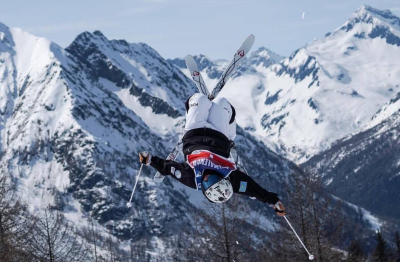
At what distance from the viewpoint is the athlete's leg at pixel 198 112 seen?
11.4 m

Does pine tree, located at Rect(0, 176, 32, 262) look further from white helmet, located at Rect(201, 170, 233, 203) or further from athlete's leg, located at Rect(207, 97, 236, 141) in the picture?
white helmet, located at Rect(201, 170, 233, 203)

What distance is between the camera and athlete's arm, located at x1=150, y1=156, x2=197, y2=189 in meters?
11.5

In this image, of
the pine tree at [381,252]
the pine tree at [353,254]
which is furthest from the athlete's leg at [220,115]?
the pine tree at [381,252]

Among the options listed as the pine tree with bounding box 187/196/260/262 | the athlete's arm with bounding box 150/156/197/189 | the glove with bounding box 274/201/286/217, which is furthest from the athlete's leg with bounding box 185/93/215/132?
the pine tree with bounding box 187/196/260/262

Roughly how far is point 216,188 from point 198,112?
162 cm

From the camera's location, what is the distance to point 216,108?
37.7ft

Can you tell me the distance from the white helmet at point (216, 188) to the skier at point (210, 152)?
13cm

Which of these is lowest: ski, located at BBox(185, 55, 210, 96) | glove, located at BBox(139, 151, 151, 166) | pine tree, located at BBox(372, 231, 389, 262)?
glove, located at BBox(139, 151, 151, 166)

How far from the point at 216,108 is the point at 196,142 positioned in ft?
2.38

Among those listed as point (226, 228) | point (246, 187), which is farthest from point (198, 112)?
point (226, 228)

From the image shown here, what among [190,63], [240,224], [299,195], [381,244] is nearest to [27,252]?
[240,224]

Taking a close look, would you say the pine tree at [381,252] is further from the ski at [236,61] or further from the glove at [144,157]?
the glove at [144,157]

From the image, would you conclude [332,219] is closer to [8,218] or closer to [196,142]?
[8,218]

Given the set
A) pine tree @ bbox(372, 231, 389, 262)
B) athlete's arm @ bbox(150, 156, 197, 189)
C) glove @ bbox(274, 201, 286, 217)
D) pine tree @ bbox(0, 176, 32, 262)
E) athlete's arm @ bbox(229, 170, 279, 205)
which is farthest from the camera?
pine tree @ bbox(372, 231, 389, 262)
